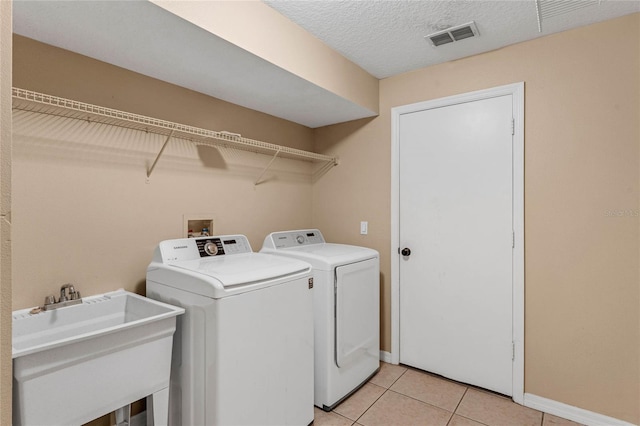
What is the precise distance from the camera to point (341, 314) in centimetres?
218

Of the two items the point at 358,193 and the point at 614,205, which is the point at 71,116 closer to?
the point at 358,193

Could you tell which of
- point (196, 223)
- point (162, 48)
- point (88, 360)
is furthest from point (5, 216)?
point (196, 223)

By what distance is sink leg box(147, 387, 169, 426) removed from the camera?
148 centimetres

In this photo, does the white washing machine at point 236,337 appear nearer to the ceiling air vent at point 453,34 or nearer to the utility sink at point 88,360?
the utility sink at point 88,360

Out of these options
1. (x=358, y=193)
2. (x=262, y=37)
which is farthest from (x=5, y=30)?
(x=358, y=193)

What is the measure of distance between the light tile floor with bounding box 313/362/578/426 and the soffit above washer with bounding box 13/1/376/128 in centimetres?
208

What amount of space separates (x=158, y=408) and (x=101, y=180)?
1.17m

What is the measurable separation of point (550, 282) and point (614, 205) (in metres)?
0.57

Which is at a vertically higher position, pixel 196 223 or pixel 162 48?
pixel 162 48

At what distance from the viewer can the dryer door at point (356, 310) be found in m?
2.17

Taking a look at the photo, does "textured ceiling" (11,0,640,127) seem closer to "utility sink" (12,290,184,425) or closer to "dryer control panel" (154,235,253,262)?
"dryer control panel" (154,235,253,262)

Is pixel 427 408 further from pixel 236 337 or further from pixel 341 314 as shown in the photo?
pixel 236 337

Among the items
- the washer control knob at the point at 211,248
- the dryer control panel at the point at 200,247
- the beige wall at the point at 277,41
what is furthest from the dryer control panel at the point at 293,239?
the beige wall at the point at 277,41

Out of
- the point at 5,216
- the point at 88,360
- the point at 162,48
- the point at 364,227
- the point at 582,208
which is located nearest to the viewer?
the point at 5,216
